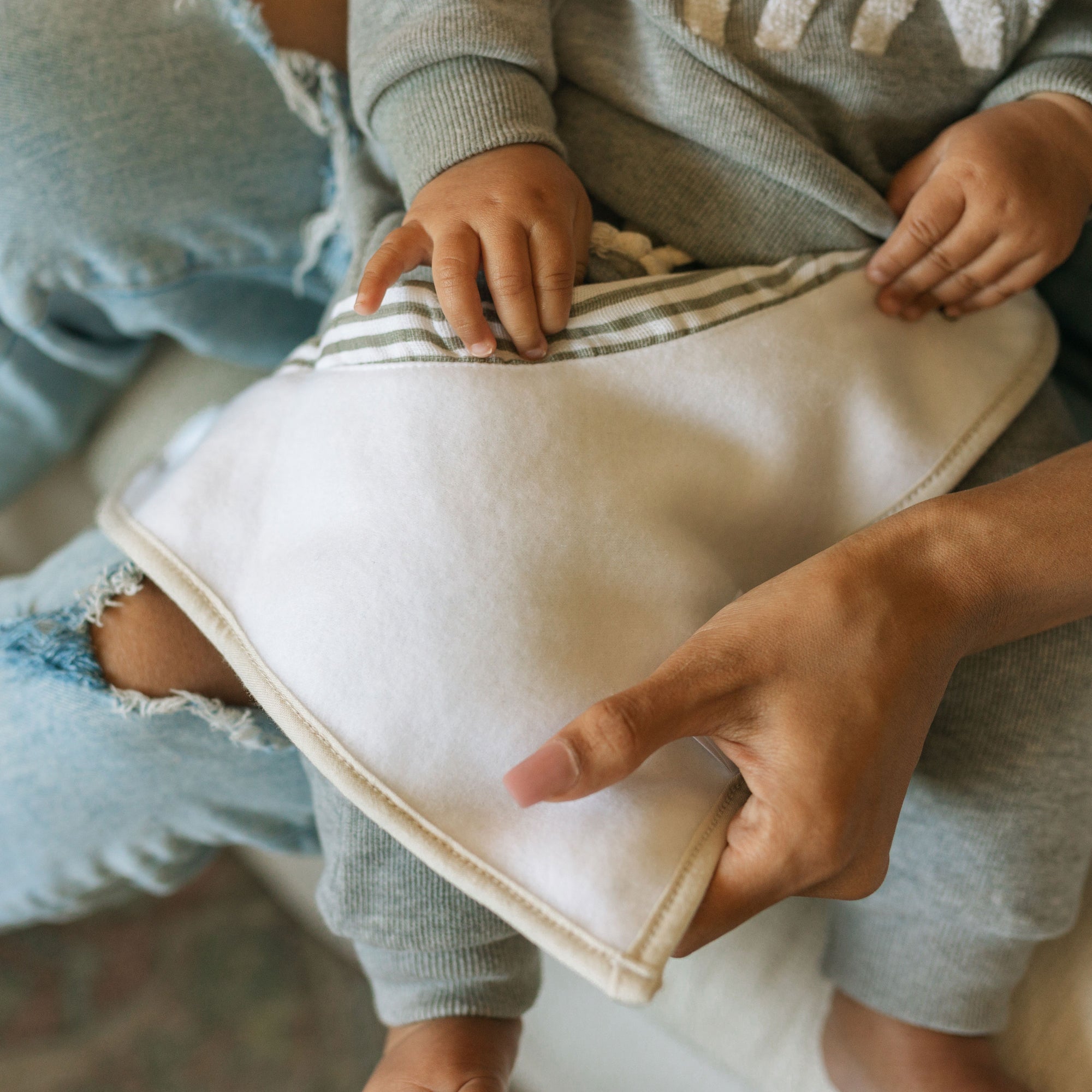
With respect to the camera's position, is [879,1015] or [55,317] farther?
[55,317]

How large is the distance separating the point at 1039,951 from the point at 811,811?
367 mm

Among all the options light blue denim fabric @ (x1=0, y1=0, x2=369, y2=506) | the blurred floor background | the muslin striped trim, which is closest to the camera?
the muslin striped trim

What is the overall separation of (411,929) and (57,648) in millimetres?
302

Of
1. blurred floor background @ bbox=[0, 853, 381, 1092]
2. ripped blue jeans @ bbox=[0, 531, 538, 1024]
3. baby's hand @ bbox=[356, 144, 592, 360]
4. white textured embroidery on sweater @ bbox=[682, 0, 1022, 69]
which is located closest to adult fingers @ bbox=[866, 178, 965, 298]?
white textured embroidery on sweater @ bbox=[682, 0, 1022, 69]

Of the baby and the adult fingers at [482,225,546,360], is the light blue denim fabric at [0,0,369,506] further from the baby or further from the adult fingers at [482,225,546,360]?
the adult fingers at [482,225,546,360]

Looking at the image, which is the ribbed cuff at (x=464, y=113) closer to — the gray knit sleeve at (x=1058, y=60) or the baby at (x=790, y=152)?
the baby at (x=790, y=152)

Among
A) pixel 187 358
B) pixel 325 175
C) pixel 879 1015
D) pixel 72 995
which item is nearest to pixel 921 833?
pixel 879 1015

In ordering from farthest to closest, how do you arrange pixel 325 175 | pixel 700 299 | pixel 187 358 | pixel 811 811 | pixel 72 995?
1. pixel 72 995
2. pixel 187 358
3. pixel 325 175
4. pixel 700 299
5. pixel 811 811

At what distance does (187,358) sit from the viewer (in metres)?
0.87

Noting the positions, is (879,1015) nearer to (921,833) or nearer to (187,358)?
(921,833)

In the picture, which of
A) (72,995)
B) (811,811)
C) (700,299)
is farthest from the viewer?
(72,995)

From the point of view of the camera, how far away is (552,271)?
19.4 inches

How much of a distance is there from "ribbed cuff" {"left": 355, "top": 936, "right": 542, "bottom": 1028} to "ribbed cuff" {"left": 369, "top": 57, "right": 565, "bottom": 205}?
0.51 metres

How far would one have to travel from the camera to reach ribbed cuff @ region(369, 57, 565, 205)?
53 cm
